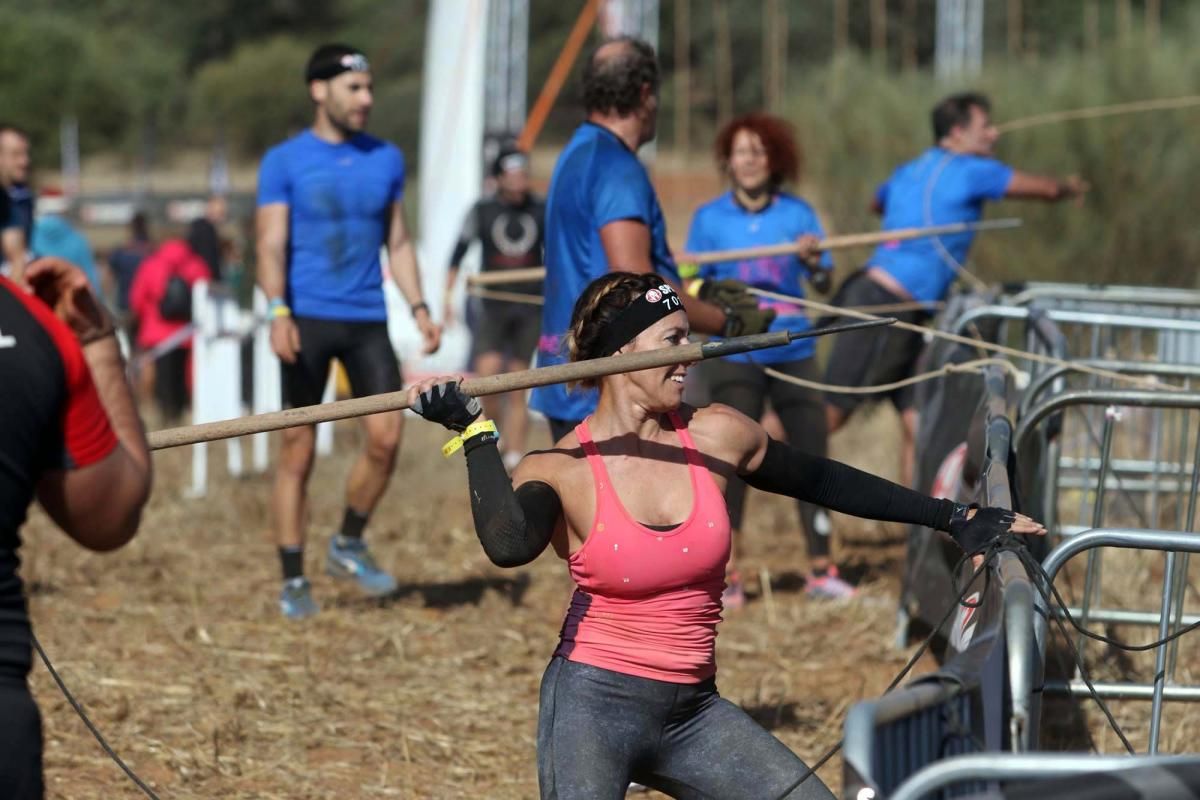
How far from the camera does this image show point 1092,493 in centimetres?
770

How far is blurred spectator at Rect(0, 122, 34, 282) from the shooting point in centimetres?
860

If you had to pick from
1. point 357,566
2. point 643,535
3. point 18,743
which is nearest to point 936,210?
point 357,566

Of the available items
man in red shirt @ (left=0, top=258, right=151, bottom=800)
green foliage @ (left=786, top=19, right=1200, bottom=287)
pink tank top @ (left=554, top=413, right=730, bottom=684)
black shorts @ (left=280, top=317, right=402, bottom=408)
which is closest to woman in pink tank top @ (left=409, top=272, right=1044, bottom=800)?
pink tank top @ (left=554, top=413, right=730, bottom=684)

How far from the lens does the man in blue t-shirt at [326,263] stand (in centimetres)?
693

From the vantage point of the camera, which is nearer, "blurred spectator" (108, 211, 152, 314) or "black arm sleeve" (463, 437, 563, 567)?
"black arm sleeve" (463, 437, 563, 567)

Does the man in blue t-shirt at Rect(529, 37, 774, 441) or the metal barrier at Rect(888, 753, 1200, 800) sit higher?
the man in blue t-shirt at Rect(529, 37, 774, 441)

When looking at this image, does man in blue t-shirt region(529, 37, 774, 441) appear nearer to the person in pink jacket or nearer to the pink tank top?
the pink tank top

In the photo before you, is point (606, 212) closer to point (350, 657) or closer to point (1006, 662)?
point (350, 657)

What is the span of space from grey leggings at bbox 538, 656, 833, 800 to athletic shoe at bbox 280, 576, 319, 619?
3442 mm

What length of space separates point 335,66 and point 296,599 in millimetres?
2183

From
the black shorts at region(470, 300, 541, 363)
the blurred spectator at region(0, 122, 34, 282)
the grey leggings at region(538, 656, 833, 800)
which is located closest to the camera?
the grey leggings at region(538, 656, 833, 800)

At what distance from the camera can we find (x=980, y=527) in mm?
3664

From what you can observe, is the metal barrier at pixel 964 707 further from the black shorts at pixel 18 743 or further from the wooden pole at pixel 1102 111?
the wooden pole at pixel 1102 111

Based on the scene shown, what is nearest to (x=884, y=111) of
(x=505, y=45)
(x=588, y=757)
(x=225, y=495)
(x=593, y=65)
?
(x=505, y=45)
